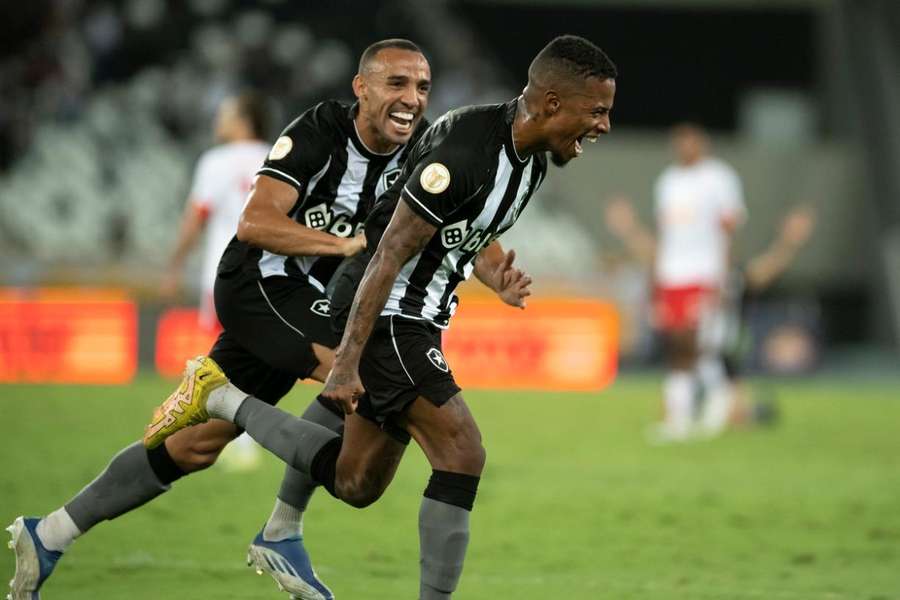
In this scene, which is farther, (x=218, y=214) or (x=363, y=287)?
(x=218, y=214)

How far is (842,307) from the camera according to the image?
26484 mm

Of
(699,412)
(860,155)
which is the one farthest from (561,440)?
(860,155)

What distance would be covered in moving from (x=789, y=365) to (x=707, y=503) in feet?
37.1

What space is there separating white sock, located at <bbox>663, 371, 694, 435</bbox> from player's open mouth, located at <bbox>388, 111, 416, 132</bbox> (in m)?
7.47

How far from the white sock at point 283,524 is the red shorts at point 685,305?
24.5 feet

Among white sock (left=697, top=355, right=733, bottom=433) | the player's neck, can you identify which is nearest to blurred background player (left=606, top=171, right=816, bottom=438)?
white sock (left=697, top=355, right=733, bottom=433)

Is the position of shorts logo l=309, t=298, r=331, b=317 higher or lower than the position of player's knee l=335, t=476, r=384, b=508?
higher

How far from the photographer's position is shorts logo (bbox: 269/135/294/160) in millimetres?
5758

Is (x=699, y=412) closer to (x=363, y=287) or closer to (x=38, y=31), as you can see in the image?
(x=363, y=287)

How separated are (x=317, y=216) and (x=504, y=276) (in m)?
0.91

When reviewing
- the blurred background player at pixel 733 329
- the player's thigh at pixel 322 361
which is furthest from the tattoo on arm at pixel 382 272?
the blurred background player at pixel 733 329

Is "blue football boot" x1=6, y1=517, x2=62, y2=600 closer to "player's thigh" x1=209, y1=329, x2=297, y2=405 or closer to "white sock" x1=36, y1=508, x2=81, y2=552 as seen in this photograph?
"white sock" x1=36, y1=508, x2=81, y2=552

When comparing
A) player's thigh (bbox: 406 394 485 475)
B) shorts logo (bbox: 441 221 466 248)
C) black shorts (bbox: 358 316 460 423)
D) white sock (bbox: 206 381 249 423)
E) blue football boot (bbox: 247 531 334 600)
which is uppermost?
shorts logo (bbox: 441 221 466 248)

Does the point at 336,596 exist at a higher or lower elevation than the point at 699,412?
lower
